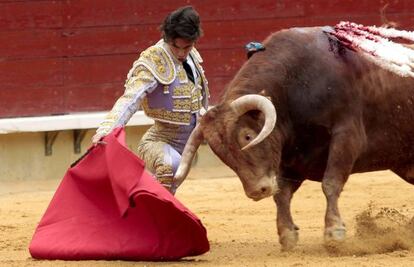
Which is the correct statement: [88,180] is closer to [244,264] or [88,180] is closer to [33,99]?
[244,264]

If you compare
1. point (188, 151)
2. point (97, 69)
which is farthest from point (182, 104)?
point (97, 69)

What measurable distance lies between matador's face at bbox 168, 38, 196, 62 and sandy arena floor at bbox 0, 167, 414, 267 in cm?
98

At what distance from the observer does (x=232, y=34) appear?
10.3 m

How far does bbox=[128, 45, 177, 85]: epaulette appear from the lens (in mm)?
6484

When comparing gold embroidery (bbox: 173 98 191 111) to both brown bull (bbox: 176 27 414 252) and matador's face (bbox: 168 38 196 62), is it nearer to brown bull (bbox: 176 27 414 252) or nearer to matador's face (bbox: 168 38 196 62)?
matador's face (bbox: 168 38 196 62)

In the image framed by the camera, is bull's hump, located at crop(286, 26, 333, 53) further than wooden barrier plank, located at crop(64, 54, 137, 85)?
No

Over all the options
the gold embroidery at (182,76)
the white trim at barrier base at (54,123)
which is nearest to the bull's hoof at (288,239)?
the gold embroidery at (182,76)

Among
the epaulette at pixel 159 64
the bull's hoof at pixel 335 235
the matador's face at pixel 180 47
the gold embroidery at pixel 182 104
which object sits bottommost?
the bull's hoof at pixel 335 235

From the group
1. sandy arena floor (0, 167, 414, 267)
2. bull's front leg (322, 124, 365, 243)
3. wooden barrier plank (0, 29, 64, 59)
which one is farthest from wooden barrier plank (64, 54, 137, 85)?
bull's front leg (322, 124, 365, 243)

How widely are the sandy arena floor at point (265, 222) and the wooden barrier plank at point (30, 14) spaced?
115 centimetres

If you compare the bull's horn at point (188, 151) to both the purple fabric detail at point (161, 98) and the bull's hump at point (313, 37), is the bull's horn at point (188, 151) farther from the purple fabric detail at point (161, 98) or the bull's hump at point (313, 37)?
the bull's hump at point (313, 37)

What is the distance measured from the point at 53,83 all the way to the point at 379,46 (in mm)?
3786

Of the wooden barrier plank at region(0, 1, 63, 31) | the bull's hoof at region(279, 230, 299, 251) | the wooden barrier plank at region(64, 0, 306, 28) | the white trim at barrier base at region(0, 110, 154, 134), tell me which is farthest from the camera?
the wooden barrier plank at region(64, 0, 306, 28)

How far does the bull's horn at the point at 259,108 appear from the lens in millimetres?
6047
